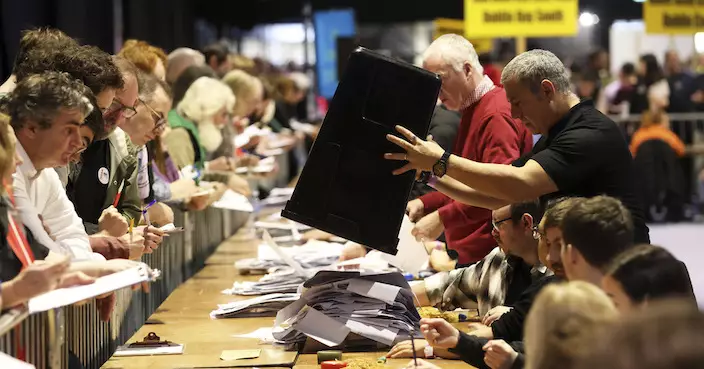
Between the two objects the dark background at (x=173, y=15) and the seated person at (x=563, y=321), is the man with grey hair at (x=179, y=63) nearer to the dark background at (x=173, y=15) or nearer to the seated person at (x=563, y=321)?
the dark background at (x=173, y=15)

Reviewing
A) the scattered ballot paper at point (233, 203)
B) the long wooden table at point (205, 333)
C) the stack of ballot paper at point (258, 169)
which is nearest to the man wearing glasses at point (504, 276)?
→ the long wooden table at point (205, 333)

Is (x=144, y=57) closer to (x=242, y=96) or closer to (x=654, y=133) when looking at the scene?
(x=242, y=96)

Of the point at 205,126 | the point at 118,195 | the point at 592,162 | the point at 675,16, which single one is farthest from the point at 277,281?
the point at 675,16

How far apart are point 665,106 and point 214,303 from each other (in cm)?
1059

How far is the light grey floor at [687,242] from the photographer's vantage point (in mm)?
10073

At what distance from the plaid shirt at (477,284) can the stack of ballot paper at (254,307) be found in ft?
1.84

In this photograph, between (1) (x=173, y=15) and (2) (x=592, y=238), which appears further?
(1) (x=173, y=15)

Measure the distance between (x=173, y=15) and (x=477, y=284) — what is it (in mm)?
13856

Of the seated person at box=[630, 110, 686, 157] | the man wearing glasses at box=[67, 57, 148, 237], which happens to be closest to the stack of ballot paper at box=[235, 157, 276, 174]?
the man wearing glasses at box=[67, 57, 148, 237]

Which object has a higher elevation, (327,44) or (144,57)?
(144,57)

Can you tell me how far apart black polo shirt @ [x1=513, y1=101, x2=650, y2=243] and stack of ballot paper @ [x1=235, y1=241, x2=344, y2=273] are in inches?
65.5

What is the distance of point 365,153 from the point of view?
4.16 m

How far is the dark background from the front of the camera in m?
8.95

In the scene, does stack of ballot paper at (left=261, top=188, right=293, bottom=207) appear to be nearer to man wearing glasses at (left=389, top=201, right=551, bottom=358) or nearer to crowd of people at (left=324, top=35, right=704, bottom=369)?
crowd of people at (left=324, top=35, right=704, bottom=369)
